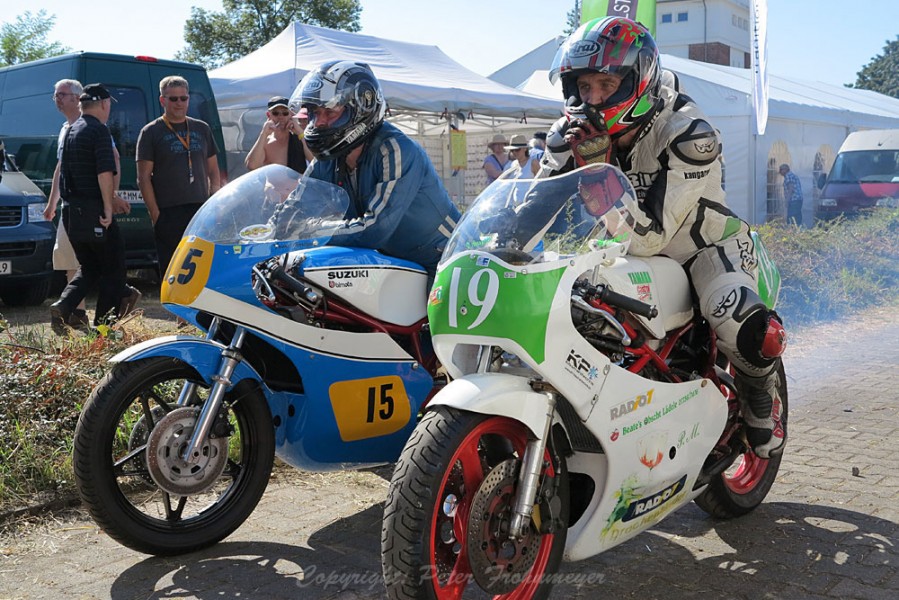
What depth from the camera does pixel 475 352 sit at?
10.9 ft

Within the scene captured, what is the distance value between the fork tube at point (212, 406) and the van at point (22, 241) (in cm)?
746

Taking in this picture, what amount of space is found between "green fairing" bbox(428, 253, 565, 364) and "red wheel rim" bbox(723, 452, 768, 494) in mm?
1820

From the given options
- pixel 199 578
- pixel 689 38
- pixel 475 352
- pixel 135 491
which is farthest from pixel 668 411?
pixel 689 38

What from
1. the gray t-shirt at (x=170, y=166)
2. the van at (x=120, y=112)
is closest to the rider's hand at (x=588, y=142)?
the gray t-shirt at (x=170, y=166)

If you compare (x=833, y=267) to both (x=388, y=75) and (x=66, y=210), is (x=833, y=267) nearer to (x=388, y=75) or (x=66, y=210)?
(x=388, y=75)

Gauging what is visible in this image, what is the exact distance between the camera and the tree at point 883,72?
312 ft

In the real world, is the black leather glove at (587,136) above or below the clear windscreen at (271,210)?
above

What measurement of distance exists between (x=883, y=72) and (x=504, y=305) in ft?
343

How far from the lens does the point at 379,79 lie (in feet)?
48.9

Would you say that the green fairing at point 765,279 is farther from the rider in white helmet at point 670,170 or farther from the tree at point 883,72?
the tree at point 883,72

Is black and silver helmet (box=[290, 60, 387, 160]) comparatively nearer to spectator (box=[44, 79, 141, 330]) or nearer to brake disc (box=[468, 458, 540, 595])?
brake disc (box=[468, 458, 540, 595])

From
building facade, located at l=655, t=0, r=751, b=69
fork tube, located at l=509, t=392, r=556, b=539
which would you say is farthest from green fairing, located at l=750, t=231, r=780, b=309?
building facade, located at l=655, t=0, r=751, b=69

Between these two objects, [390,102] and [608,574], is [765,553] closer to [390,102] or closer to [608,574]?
[608,574]

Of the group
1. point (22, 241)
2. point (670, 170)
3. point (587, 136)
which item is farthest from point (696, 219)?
point (22, 241)
